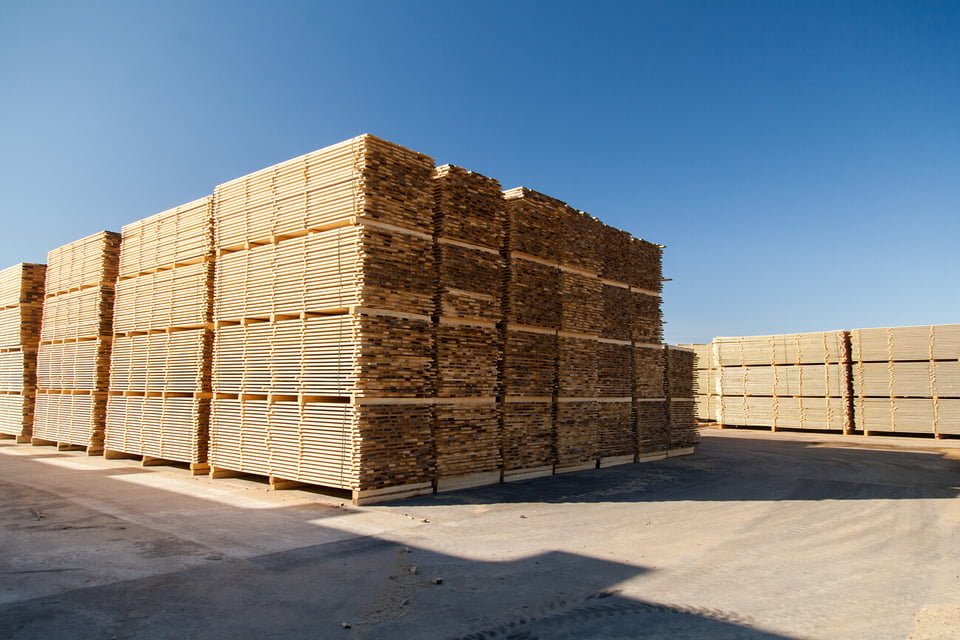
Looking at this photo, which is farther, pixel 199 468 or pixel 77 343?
pixel 77 343

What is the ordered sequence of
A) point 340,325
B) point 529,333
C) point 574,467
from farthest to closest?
point 574,467
point 529,333
point 340,325

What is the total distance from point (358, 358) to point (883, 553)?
5.99 meters

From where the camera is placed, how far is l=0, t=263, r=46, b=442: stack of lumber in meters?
15.7

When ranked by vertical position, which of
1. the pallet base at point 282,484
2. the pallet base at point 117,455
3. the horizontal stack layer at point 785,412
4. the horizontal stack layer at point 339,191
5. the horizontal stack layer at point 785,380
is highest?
the horizontal stack layer at point 339,191

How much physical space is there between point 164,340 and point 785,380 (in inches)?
771

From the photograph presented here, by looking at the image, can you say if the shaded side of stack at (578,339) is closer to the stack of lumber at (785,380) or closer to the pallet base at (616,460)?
the pallet base at (616,460)

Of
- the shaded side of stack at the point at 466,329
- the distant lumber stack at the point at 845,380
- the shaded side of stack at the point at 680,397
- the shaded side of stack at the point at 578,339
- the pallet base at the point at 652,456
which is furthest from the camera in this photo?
the distant lumber stack at the point at 845,380

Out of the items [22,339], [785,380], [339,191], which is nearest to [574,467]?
[339,191]

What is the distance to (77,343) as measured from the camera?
546 inches

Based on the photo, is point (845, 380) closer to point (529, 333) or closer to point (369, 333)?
point (529, 333)

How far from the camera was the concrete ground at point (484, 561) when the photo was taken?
4.06 meters

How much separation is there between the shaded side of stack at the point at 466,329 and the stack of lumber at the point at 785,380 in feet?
51.1

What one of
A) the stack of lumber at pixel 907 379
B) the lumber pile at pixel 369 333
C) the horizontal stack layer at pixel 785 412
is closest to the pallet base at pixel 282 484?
the lumber pile at pixel 369 333

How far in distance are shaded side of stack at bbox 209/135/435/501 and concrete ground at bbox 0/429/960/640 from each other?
2.11ft
